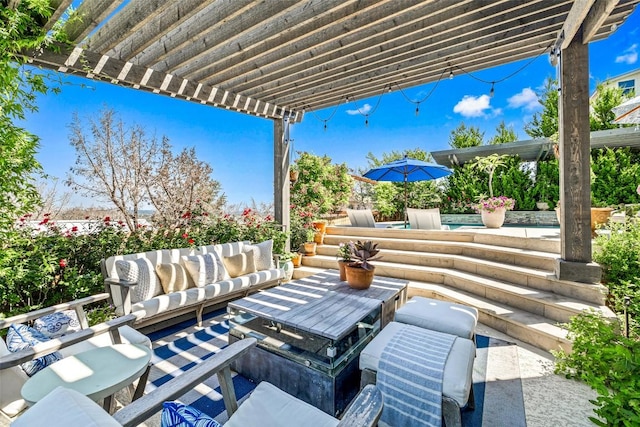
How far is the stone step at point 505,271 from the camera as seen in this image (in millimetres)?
3203

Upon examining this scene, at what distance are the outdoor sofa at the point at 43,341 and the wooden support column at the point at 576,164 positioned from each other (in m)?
4.40

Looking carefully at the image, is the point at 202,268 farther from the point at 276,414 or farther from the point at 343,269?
the point at 276,414

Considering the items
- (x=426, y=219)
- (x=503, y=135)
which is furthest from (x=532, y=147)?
(x=426, y=219)

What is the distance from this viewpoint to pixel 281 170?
620cm

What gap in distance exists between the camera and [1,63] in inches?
96.3

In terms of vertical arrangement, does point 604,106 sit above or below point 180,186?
above

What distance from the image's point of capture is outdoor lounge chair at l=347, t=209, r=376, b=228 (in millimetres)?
6984

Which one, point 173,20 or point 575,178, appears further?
point 575,178

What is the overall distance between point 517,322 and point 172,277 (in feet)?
13.3

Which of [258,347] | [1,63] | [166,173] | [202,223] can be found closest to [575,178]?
[258,347]

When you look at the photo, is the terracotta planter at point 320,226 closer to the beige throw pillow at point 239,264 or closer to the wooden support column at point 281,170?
the wooden support column at point 281,170

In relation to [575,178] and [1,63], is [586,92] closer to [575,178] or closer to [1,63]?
[575,178]

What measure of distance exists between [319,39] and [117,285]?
3621 mm

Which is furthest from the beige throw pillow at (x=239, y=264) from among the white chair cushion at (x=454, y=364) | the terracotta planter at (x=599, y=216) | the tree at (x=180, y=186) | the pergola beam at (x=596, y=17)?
the terracotta planter at (x=599, y=216)
